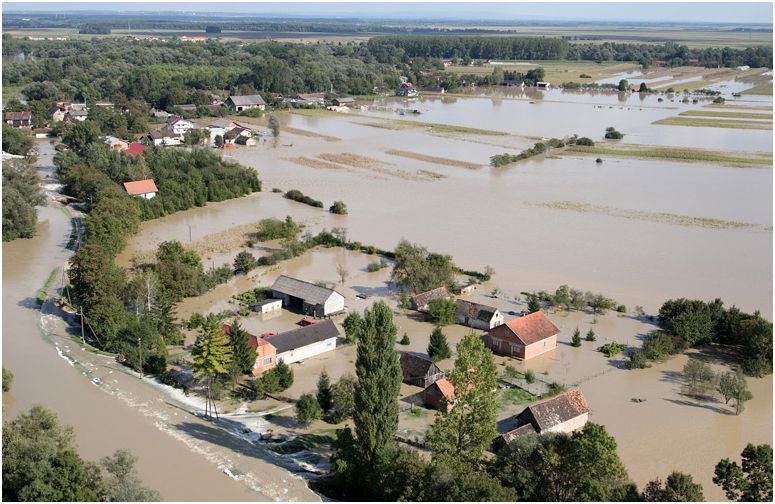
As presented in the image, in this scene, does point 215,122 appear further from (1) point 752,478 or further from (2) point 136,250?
(1) point 752,478

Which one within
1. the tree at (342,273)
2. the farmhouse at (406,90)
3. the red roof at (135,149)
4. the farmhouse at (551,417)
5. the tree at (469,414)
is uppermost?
the tree at (469,414)

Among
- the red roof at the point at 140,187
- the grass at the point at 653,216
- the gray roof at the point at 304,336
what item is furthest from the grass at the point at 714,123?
the gray roof at the point at 304,336

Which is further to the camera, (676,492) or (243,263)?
(243,263)

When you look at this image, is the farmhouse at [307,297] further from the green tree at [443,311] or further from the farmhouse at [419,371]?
the farmhouse at [419,371]

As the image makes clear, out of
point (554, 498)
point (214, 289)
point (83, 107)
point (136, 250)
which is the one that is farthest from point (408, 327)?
point (83, 107)

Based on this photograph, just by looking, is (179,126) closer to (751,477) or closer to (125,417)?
(125,417)

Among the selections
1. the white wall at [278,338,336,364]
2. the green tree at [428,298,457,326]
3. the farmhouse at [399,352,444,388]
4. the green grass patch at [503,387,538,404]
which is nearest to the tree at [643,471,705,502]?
the green grass patch at [503,387,538,404]

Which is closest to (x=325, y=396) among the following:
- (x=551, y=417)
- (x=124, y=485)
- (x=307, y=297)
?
(x=551, y=417)
